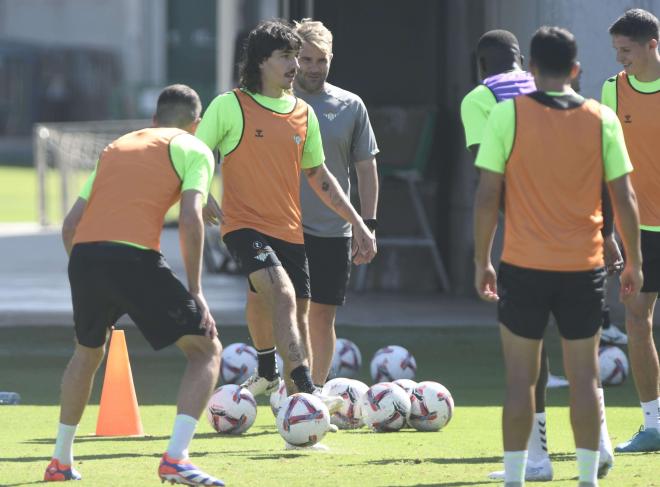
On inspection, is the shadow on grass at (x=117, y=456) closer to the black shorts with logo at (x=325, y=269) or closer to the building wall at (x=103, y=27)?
the black shorts with logo at (x=325, y=269)

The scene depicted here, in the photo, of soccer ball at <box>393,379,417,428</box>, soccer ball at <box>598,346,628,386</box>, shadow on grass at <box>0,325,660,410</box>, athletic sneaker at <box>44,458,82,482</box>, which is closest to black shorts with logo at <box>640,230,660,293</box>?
soccer ball at <box>393,379,417,428</box>

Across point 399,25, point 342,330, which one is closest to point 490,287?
point 342,330

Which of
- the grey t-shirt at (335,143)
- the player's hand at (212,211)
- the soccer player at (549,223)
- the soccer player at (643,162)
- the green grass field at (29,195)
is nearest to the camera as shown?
the soccer player at (549,223)

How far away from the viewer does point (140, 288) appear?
6.86 metres

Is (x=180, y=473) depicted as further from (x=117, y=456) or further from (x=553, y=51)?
(x=553, y=51)

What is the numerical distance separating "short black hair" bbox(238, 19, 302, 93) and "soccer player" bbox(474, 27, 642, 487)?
2103 mm

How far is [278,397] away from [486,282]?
271cm

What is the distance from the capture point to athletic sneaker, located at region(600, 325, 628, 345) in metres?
11.8

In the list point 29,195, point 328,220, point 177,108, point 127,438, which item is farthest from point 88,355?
point 29,195

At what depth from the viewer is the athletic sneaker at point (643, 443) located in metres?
8.01

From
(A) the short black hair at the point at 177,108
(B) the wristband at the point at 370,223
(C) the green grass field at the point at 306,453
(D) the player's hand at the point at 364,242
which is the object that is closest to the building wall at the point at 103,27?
(C) the green grass field at the point at 306,453

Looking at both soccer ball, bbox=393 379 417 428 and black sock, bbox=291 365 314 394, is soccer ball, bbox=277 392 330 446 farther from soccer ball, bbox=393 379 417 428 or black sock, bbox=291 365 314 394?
soccer ball, bbox=393 379 417 428

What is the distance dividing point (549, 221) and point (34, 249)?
49.3ft

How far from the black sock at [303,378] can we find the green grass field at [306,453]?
0.32 meters
